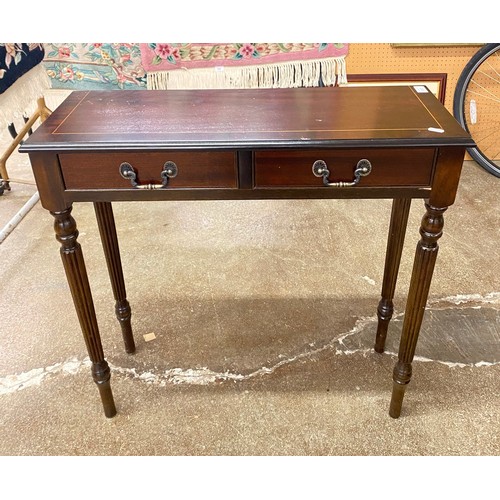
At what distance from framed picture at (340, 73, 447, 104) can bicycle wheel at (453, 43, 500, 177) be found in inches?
4.2

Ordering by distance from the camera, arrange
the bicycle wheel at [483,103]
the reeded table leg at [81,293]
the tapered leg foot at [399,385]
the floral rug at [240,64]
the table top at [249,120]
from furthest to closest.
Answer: the bicycle wheel at [483,103], the floral rug at [240,64], the tapered leg foot at [399,385], the reeded table leg at [81,293], the table top at [249,120]

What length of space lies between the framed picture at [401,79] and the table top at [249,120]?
150cm

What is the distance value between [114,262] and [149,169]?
0.54 metres

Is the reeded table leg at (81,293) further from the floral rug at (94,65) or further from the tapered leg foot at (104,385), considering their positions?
the floral rug at (94,65)

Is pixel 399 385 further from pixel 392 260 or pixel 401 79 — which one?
pixel 401 79

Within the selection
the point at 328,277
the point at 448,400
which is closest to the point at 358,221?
the point at 328,277

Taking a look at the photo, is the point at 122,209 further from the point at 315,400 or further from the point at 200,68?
the point at 315,400

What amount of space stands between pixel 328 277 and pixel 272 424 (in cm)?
78

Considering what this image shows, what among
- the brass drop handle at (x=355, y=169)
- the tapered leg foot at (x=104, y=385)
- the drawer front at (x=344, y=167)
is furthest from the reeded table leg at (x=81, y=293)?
the brass drop handle at (x=355, y=169)

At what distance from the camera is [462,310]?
6.66ft

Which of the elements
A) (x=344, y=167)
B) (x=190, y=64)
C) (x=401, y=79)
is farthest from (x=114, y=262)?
(x=401, y=79)

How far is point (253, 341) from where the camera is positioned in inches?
75.5

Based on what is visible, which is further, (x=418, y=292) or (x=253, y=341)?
(x=253, y=341)

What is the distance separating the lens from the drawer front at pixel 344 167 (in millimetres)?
1217
